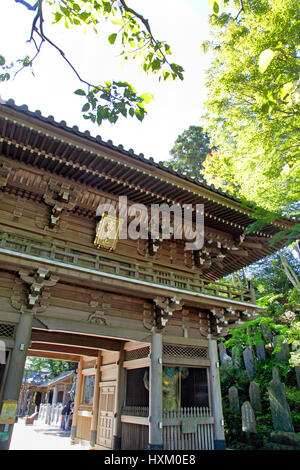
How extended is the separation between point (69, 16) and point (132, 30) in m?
0.91

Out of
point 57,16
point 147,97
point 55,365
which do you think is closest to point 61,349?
point 147,97

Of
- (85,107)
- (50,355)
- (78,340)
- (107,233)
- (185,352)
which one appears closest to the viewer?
(85,107)

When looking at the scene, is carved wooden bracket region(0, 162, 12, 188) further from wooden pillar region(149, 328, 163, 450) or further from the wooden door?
the wooden door

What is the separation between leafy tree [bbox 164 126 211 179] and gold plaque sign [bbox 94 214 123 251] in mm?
21871

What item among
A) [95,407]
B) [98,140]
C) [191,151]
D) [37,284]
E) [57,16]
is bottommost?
[95,407]

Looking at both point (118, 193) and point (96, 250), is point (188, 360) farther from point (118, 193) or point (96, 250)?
point (118, 193)

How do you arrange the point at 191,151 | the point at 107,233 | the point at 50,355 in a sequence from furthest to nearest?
the point at 191,151, the point at 50,355, the point at 107,233

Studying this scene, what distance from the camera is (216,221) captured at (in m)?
10.3

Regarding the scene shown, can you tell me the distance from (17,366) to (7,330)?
88 cm

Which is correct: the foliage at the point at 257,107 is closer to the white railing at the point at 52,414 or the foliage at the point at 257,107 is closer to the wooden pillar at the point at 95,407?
the wooden pillar at the point at 95,407

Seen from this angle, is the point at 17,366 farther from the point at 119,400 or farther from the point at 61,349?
the point at 61,349

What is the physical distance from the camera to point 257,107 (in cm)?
943

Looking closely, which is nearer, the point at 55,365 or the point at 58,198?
the point at 58,198
